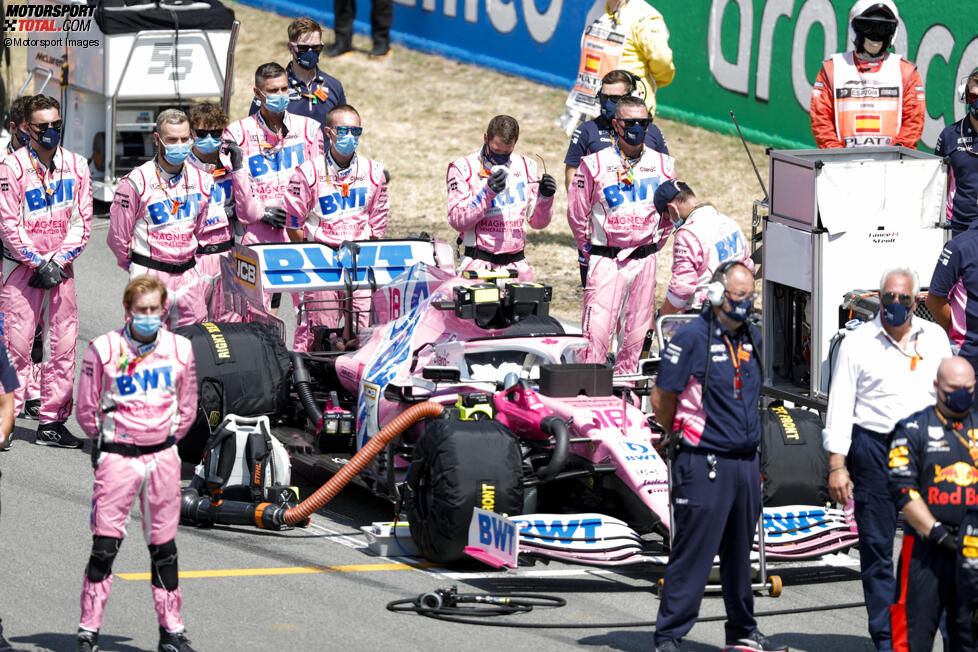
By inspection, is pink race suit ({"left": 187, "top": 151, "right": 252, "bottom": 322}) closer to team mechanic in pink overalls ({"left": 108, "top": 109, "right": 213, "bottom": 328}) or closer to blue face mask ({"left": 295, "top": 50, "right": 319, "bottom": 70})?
team mechanic in pink overalls ({"left": 108, "top": 109, "right": 213, "bottom": 328})

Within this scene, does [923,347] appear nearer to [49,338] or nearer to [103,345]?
[103,345]

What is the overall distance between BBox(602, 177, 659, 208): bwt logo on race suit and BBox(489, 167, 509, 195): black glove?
2.46 feet

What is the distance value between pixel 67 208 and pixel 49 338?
931mm

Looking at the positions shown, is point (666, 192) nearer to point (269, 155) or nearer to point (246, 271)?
point (246, 271)

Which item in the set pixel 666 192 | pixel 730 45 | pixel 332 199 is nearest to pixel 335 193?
pixel 332 199

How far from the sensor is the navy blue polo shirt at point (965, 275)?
11.4 m

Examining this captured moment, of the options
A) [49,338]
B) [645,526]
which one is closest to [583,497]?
[645,526]

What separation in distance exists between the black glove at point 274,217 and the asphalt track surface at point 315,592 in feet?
9.92

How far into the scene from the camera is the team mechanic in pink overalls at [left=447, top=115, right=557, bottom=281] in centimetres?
1426

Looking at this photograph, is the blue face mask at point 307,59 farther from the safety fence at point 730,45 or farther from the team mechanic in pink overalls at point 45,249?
the safety fence at point 730,45

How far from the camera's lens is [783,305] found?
13.5m

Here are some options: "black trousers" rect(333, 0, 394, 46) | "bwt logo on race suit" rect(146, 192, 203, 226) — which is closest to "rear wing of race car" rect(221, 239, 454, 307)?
"bwt logo on race suit" rect(146, 192, 203, 226)

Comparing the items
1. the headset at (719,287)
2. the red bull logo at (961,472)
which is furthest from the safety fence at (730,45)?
the red bull logo at (961,472)

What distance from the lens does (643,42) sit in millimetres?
18203
